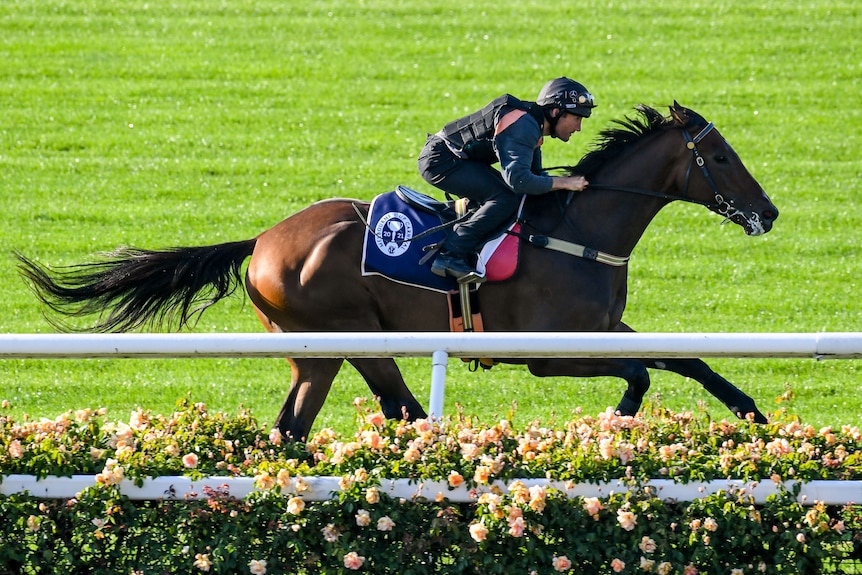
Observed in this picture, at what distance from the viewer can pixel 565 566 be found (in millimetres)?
3088

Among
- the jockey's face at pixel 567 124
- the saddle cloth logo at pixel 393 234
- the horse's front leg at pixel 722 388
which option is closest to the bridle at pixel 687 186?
the jockey's face at pixel 567 124

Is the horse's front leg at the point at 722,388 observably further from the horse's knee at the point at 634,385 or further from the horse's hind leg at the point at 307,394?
the horse's hind leg at the point at 307,394

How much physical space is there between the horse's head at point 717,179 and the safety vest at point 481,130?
2.35 feet

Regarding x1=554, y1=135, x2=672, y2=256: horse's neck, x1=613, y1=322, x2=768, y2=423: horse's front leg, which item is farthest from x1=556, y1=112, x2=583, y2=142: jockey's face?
x1=613, y1=322, x2=768, y2=423: horse's front leg

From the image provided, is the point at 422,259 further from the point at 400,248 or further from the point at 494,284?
the point at 494,284

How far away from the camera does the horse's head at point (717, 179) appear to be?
5.86 metres

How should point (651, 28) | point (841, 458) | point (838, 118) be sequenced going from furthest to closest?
point (651, 28), point (838, 118), point (841, 458)

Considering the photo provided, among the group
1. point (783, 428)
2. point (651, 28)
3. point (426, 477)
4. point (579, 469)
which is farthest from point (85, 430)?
point (651, 28)

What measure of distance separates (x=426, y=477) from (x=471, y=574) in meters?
0.26

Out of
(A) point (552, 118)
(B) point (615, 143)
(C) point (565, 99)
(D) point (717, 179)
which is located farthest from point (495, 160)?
Result: (D) point (717, 179)

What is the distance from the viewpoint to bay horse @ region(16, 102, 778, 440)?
559 cm

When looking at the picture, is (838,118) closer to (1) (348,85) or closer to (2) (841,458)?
(1) (348,85)

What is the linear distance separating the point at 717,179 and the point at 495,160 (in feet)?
3.34

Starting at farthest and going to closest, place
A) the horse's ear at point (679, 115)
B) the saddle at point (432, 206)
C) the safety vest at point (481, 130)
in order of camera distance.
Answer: the horse's ear at point (679, 115)
the saddle at point (432, 206)
the safety vest at point (481, 130)
